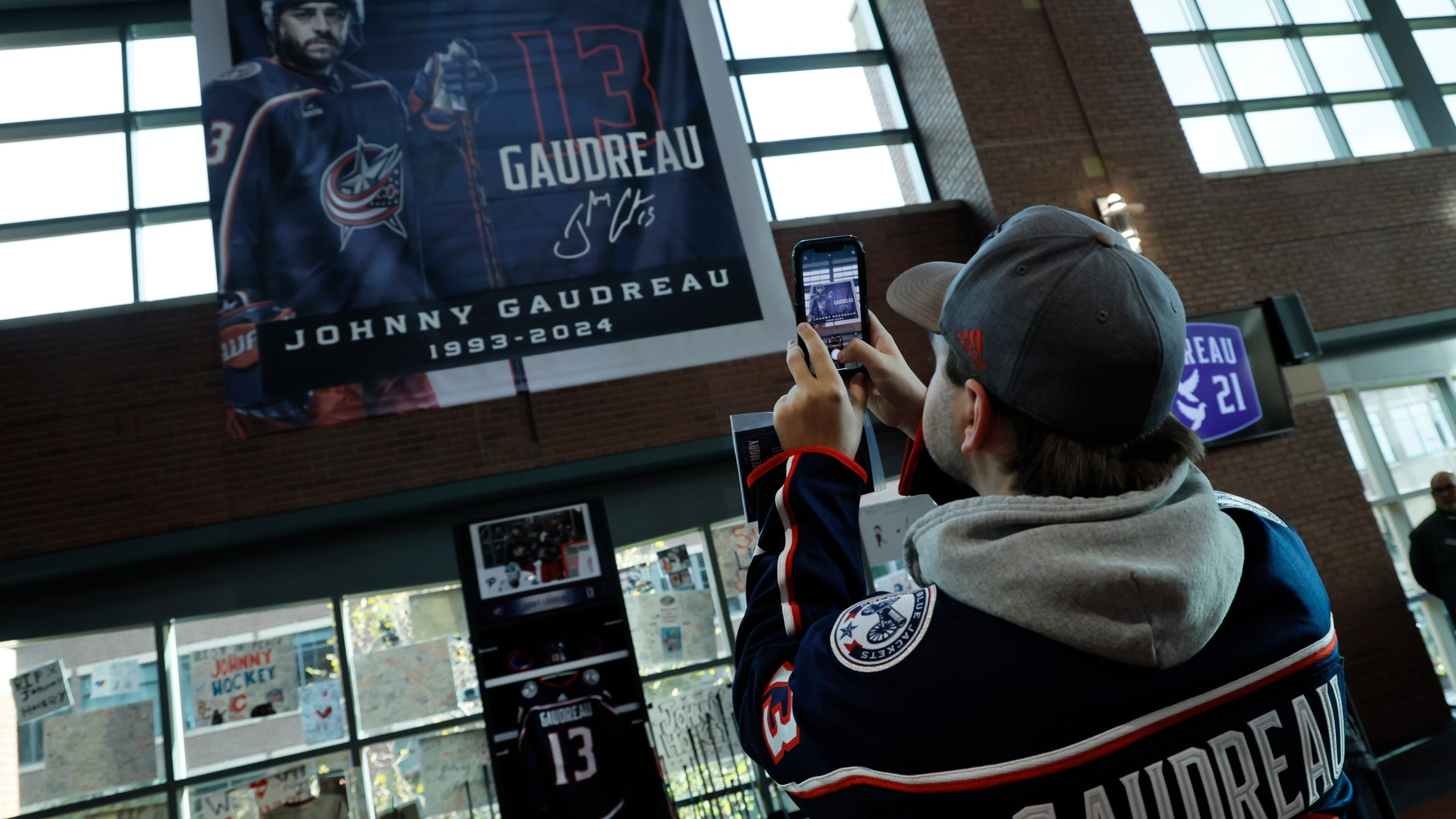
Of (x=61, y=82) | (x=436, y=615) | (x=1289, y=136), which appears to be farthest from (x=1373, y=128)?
(x=61, y=82)

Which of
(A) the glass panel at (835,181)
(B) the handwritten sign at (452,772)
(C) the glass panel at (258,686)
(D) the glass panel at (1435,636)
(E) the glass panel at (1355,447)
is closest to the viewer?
(C) the glass panel at (258,686)

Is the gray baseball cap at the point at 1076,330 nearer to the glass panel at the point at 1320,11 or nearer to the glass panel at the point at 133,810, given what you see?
the glass panel at the point at 133,810

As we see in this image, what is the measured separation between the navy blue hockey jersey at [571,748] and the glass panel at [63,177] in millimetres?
4332

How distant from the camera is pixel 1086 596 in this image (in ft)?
2.18

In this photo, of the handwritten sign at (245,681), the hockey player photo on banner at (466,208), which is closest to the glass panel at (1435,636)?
the hockey player photo on banner at (466,208)

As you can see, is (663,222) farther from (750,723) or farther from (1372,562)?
(1372,562)

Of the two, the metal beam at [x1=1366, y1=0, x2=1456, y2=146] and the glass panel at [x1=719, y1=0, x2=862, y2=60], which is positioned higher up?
the glass panel at [x1=719, y1=0, x2=862, y2=60]

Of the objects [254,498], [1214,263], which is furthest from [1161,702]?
[1214,263]

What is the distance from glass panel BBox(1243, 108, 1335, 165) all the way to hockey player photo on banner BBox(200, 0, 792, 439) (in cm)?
565

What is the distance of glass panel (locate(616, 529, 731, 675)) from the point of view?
511 cm

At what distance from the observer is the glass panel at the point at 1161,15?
7504mm

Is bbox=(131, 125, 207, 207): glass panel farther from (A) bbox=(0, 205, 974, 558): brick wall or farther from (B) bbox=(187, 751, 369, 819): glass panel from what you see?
(B) bbox=(187, 751, 369, 819): glass panel

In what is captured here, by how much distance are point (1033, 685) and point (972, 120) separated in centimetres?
626

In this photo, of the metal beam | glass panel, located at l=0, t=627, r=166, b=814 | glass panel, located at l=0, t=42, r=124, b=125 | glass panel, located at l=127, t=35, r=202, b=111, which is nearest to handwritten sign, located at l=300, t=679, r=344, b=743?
glass panel, located at l=0, t=627, r=166, b=814
